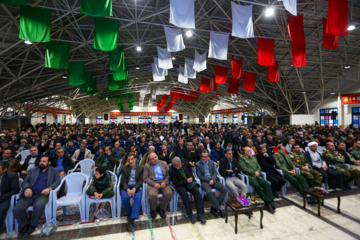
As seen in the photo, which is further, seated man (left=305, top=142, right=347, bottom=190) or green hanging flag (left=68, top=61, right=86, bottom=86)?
green hanging flag (left=68, top=61, right=86, bottom=86)

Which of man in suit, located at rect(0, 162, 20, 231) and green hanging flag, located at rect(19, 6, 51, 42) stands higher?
green hanging flag, located at rect(19, 6, 51, 42)

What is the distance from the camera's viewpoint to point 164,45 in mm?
12969

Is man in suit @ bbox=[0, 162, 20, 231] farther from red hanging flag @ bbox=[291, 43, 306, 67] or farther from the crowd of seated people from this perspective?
red hanging flag @ bbox=[291, 43, 306, 67]

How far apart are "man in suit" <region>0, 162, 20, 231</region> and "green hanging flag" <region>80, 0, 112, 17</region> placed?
5.07 metres

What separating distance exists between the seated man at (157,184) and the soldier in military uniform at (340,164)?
485 centimetres

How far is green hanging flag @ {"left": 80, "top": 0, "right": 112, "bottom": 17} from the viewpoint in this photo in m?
5.45

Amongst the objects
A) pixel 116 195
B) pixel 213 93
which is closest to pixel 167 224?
pixel 116 195

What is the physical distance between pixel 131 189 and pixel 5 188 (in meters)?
2.30

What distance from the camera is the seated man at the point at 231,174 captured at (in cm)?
386

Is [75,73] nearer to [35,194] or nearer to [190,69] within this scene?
[190,69]

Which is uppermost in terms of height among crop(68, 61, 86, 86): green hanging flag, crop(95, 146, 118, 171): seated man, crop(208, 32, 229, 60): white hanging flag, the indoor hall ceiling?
the indoor hall ceiling

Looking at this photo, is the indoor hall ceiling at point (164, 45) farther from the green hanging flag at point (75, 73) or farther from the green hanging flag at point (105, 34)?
the green hanging flag at point (105, 34)

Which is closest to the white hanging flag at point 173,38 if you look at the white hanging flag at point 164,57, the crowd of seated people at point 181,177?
the white hanging flag at point 164,57

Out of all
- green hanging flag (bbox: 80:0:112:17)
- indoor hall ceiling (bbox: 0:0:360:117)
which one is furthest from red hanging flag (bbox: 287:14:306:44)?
green hanging flag (bbox: 80:0:112:17)
